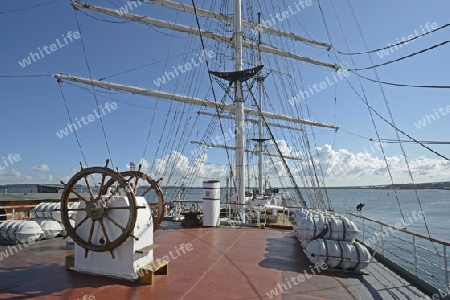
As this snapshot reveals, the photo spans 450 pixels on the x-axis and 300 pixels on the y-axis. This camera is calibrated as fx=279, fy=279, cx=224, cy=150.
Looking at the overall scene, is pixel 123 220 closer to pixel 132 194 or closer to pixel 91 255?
pixel 132 194

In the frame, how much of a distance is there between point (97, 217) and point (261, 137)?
3134 cm

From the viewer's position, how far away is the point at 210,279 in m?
5.12

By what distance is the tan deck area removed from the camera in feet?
14.6

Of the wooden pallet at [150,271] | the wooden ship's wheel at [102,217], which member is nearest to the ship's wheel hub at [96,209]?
the wooden ship's wheel at [102,217]

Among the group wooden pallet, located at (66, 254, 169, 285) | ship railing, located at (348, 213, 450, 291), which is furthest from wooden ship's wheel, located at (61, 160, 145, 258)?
ship railing, located at (348, 213, 450, 291)

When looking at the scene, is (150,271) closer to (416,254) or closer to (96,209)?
(96,209)

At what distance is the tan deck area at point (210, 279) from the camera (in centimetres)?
445

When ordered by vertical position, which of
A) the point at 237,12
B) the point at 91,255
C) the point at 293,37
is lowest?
the point at 91,255

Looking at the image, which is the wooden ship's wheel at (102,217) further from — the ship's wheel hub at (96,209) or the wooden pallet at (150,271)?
the wooden pallet at (150,271)

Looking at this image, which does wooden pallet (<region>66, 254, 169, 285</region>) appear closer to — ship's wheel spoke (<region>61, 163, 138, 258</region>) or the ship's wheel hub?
ship's wheel spoke (<region>61, 163, 138, 258</region>)

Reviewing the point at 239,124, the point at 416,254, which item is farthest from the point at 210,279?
the point at 239,124

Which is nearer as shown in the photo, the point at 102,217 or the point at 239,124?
the point at 102,217

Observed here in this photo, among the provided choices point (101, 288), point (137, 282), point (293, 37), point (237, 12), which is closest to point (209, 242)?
point (137, 282)

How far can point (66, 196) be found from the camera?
5.34 metres
